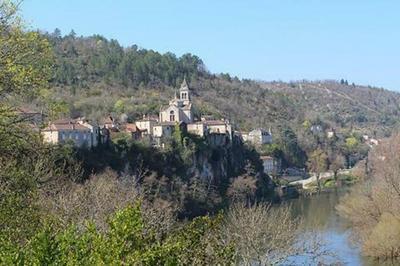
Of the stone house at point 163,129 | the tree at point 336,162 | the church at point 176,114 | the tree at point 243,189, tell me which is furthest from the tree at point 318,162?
the stone house at point 163,129

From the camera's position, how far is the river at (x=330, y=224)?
2895cm

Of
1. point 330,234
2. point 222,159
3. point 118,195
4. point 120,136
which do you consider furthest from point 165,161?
point 118,195

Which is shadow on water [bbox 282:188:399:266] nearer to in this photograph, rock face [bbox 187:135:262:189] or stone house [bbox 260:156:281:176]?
rock face [bbox 187:135:262:189]

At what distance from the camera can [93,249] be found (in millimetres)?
6160

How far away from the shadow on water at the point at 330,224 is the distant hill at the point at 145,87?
20948 millimetres

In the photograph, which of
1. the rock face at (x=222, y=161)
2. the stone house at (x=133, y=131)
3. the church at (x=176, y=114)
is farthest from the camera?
the church at (x=176, y=114)

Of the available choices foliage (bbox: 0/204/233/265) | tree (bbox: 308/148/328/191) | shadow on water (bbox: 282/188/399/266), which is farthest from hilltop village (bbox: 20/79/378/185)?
foliage (bbox: 0/204/233/265)

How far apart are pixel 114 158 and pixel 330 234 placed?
19387mm

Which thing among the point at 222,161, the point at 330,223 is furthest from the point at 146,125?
the point at 330,223

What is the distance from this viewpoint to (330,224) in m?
40.8

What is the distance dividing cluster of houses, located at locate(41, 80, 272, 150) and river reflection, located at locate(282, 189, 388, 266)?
38.9 ft

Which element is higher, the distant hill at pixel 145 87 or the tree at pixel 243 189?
the distant hill at pixel 145 87

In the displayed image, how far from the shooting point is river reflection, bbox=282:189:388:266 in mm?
29092

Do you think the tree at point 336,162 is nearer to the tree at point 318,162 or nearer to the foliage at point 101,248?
the tree at point 318,162
